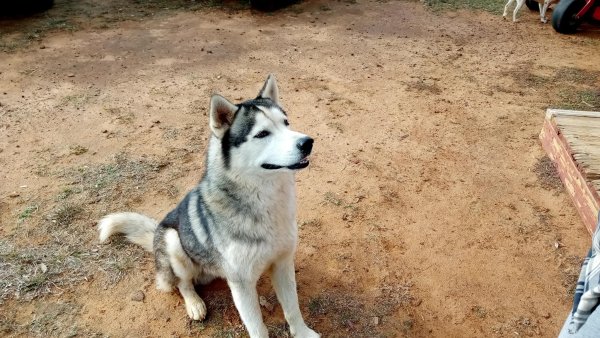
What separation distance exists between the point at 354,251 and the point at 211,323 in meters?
1.23

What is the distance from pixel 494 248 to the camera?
3.62 m

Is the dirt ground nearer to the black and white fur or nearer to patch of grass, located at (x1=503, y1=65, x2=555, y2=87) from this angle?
patch of grass, located at (x1=503, y1=65, x2=555, y2=87)

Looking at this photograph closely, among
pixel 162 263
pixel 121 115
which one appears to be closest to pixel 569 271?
pixel 162 263

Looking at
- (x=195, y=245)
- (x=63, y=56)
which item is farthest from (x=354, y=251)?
(x=63, y=56)

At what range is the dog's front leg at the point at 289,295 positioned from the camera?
8.91ft

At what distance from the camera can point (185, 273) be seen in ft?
9.69

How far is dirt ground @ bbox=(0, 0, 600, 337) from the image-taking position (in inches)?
124

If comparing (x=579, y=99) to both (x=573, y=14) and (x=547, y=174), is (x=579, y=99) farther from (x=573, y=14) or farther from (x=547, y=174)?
(x=573, y=14)

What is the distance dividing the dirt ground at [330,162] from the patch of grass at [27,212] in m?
0.03

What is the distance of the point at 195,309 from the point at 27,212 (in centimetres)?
198

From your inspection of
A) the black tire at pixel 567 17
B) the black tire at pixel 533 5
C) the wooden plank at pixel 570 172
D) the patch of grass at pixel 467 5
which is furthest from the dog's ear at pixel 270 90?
the black tire at pixel 533 5

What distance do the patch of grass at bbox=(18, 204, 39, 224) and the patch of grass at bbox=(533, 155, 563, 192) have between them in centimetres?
466

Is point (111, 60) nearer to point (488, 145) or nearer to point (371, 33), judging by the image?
point (371, 33)

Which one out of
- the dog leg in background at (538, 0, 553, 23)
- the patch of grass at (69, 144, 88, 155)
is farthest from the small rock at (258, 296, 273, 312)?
the dog leg in background at (538, 0, 553, 23)
